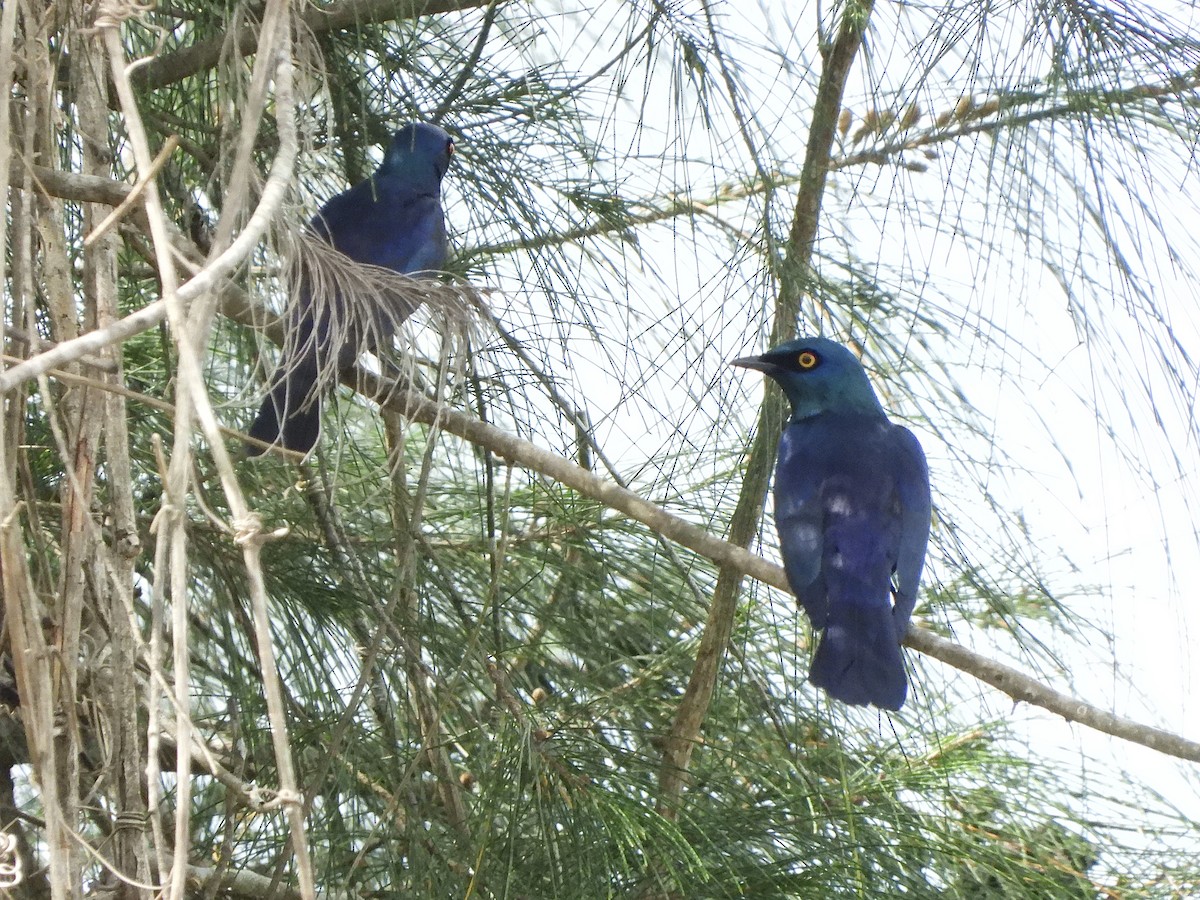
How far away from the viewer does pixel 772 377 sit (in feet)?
8.23

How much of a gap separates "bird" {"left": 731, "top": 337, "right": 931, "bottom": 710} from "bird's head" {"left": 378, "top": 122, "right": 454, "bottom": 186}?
2.42ft

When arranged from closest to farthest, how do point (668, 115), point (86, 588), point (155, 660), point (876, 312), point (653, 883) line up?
point (155, 660)
point (86, 588)
point (653, 883)
point (668, 115)
point (876, 312)

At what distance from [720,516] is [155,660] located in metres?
1.71

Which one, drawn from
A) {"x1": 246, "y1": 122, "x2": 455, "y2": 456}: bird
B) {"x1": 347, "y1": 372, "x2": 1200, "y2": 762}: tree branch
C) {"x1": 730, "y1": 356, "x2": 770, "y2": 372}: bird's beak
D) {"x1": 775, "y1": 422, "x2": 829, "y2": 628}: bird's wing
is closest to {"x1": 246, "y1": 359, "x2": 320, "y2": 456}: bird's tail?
{"x1": 246, "y1": 122, "x2": 455, "y2": 456}: bird

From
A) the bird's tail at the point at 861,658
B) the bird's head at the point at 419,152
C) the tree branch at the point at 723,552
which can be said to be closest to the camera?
the tree branch at the point at 723,552

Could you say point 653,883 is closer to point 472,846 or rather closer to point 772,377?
point 472,846

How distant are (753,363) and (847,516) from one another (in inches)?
13.5

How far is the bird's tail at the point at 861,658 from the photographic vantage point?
7.39 ft

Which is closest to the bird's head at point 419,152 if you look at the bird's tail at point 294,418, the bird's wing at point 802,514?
the bird's tail at point 294,418

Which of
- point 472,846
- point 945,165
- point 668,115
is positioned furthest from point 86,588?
point 945,165

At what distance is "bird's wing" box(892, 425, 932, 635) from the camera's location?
2.38 m

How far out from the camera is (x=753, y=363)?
2.38 m

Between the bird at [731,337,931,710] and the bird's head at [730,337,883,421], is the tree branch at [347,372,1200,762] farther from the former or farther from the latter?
the bird's head at [730,337,883,421]

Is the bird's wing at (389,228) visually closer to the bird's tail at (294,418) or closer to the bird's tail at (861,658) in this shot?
the bird's tail at (294,418)
